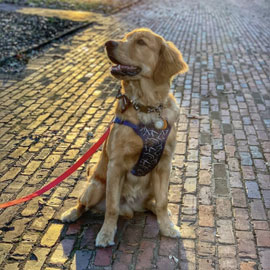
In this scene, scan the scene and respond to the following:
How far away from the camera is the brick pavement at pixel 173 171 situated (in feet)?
10.4

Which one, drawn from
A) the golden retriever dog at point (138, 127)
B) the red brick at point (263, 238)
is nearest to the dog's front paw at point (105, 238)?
the golden retriever dog at point (138, 127)

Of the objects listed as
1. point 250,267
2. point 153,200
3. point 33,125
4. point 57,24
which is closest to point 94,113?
point 33,125

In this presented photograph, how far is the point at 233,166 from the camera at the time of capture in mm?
4691

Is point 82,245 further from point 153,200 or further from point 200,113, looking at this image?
point 200,113

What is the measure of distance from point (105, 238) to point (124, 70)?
59.1 inches

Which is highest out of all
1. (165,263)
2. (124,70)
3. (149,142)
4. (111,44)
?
(111,44)

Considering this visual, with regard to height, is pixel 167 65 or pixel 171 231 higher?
pixel 167 65

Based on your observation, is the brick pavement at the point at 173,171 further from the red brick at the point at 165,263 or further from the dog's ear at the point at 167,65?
the dog's ear at the point at 167,65

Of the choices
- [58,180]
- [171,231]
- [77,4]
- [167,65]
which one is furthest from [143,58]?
[77,4]

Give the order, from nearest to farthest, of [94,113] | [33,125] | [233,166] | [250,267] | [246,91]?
[250,267]
[233,166]
[33,125]
[94,113]
[246,91]

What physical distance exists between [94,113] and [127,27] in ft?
29.2

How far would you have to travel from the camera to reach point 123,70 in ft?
10.5

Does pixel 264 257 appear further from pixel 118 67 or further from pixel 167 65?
pixel 118 67

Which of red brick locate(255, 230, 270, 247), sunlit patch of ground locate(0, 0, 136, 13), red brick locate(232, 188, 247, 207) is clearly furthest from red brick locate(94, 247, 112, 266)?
sunlit patch of ground locate(0, 0, 136, 13)
